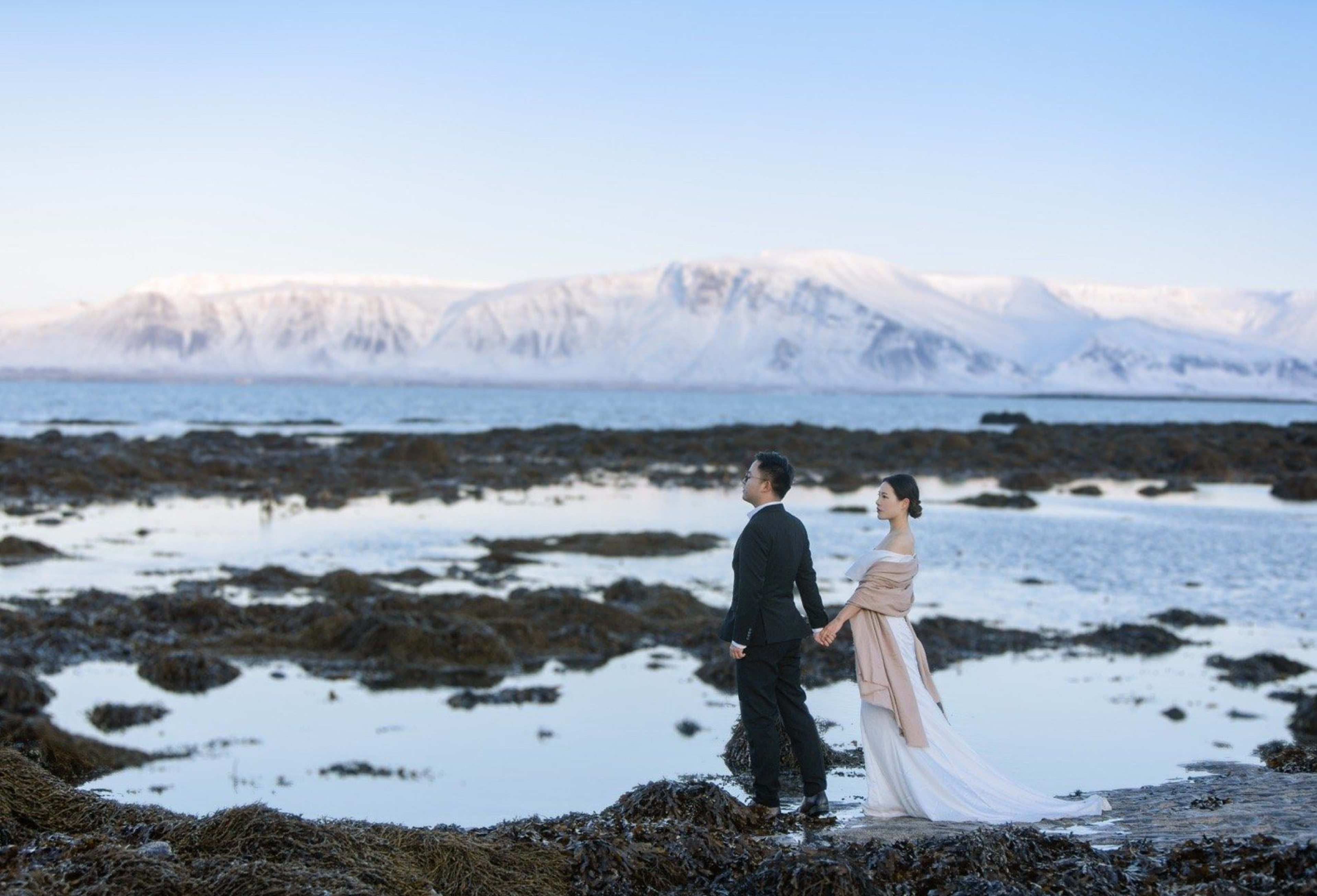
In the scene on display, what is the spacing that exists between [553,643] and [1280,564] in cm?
1496

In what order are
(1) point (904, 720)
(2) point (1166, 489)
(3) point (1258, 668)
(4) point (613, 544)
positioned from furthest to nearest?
1. (2) point (1166, 489)
2. (4) point (613, 544)
3. (3) point (1258, 668)
4. (1) point (904, 720)

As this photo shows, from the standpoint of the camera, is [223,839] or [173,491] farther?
[173,491]

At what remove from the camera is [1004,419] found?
4124 inches

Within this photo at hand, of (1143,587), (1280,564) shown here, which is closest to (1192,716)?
(1143,587)

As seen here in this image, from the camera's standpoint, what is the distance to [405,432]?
7244 cm

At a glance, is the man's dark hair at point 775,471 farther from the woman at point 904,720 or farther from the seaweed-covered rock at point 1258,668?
the seaweed-covered rock at point 1258,668

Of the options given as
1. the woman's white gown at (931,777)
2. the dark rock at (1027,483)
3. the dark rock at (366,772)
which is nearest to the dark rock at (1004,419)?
the dark rock at (1027,483)

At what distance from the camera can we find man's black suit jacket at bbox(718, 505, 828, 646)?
22.5ft

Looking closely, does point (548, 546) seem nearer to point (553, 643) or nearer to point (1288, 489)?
point (553, 643)

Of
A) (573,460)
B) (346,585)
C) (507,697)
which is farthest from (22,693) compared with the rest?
(573,460)

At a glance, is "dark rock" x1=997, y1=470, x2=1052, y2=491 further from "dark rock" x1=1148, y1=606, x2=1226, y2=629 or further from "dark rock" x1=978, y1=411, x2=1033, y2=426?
"dark rock" x1=978, y1=411, x2=1033, y2=426

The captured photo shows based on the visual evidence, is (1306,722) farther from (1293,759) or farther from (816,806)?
(816,806)

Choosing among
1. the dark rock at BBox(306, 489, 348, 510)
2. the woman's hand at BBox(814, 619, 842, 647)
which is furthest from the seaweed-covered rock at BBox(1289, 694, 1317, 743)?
the dark rock at BBox(306, 489, 348, 510)

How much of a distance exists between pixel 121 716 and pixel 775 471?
7.07 metres
